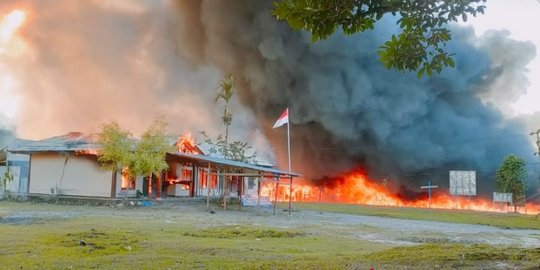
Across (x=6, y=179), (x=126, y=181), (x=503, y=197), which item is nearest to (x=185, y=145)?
(x=126, y=181)

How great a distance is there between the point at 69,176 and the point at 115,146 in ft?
16.5

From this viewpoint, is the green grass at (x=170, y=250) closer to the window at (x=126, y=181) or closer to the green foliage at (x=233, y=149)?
the window at (x=126, y=181)

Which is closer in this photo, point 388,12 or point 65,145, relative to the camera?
point 388,12

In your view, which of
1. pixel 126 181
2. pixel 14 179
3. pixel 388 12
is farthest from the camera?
pixel 14 179

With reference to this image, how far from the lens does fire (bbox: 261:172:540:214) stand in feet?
188

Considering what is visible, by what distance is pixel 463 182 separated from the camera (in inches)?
1994

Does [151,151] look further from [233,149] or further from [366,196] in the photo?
[366,196]

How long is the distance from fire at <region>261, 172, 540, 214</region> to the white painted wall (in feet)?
86.5

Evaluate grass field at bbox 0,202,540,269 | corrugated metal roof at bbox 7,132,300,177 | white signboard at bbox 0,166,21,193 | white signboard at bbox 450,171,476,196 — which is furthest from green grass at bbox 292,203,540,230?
white signboard at bbox 0,166,21,193

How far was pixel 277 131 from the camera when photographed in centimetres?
6231

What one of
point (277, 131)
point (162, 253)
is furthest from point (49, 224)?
point (277, 131)

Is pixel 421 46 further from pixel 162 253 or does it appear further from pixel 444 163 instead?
pixel 444 163

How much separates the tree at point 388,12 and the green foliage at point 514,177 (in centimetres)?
4846

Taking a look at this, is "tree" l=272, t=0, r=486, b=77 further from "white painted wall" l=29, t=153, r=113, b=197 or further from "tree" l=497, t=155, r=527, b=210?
"tree" l=497, t=155, r=527, b=210
